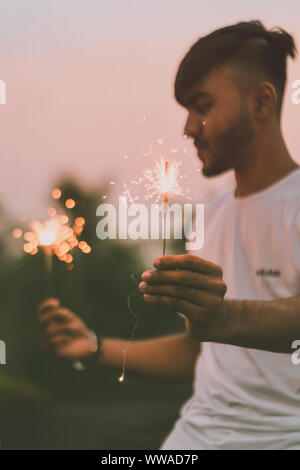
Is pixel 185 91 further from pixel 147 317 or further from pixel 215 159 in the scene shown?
pixel 147 317

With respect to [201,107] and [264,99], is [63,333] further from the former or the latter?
[264,99]

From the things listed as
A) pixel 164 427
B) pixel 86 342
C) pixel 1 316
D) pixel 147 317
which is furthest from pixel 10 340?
pixel 86 342

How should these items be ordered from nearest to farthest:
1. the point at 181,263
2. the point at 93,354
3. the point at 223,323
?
the point at 181,263 < the point at 223,323 < the point at 93,354

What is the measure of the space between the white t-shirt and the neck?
0.08ft

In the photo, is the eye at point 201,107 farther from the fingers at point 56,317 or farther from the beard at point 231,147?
the fingers at point 56,317

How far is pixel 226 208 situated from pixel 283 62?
40 centimetres

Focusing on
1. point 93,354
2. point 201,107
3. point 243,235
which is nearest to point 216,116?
point 201,107

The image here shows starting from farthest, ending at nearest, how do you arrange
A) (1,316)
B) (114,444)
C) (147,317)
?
(114,444) → (1,316) → (147,317)

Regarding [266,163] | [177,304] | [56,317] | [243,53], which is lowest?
[56,317]

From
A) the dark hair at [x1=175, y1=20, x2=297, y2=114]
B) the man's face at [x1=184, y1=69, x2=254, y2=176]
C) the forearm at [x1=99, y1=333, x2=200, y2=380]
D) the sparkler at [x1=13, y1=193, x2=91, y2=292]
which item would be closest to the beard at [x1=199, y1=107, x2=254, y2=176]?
the man's face at [x1=184, y1=69, x2=254, y2=176]

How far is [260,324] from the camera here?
1.19 metres

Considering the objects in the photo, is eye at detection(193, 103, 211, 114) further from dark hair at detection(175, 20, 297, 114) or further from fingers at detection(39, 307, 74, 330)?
fingers at detection(39, 307, 74, 330)

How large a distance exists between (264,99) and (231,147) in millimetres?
140
